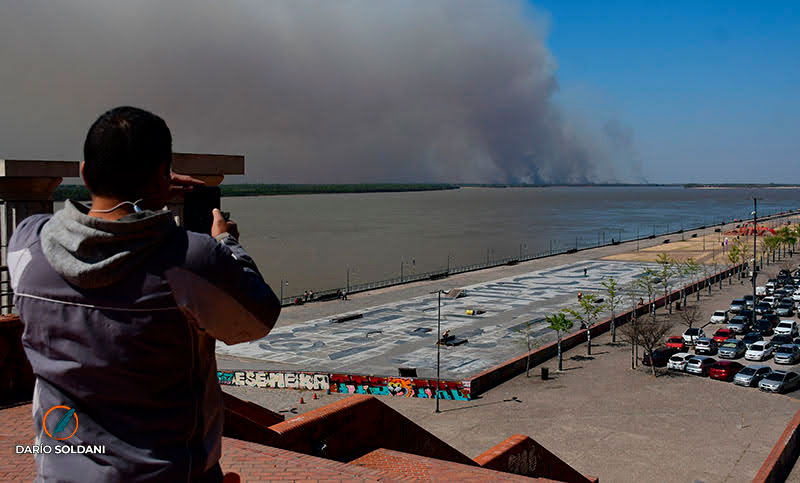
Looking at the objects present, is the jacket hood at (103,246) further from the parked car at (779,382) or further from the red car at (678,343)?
the red car at (678,343)

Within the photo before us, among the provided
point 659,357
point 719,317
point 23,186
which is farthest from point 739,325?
point 23,186

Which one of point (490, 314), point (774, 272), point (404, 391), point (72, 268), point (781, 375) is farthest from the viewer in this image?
point (774, 272)

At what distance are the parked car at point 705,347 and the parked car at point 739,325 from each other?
14.6 feet

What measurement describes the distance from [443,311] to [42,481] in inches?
1594

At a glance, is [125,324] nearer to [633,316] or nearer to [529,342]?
[529,342]

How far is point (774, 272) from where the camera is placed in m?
58.0

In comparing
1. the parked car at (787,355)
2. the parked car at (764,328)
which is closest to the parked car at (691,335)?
the parked car at (764,328)

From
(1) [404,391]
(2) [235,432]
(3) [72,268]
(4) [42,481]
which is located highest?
(3) [72,268]

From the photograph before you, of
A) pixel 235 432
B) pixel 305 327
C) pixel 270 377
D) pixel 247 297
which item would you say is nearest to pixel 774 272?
pixel 305 327

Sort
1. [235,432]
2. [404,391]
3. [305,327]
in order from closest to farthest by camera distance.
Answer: [235,432], [404,391], [305,327]

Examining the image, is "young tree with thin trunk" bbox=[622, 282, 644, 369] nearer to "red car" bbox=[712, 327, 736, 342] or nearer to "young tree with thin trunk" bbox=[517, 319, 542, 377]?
"red car" bbox=[712, 327, 736, 342]

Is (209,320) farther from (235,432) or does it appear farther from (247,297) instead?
(235,432)

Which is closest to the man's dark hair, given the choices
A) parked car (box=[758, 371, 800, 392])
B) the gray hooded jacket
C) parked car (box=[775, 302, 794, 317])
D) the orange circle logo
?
the gray hooded jacket

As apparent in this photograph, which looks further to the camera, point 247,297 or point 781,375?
point 781,375
